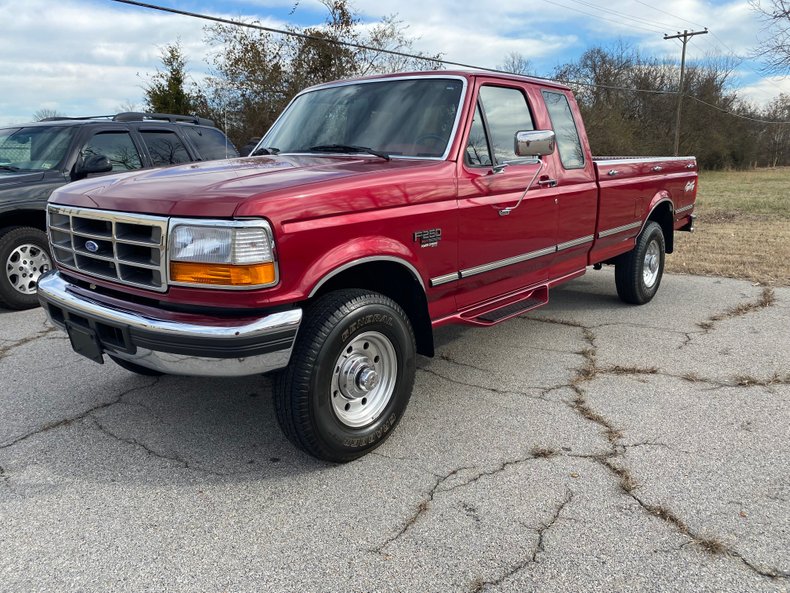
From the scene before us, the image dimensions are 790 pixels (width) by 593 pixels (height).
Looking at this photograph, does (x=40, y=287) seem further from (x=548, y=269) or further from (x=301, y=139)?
(x=548, y=269)

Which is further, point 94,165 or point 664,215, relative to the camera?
point 664,215

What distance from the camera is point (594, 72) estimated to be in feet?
152

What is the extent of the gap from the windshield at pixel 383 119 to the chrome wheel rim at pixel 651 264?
3468 millimetres

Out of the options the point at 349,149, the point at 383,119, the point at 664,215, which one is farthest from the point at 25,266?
the point at 664,215

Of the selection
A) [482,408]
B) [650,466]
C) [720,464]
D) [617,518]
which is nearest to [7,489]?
[482,408]

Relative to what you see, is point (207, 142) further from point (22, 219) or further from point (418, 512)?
A: point (418, 512)

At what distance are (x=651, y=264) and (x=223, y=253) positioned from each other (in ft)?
17.4

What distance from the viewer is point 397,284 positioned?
3.47 metres

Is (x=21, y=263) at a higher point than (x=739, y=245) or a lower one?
higher

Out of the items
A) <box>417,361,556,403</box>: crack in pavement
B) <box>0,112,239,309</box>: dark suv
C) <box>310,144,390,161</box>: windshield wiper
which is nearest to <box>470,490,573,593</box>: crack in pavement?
<box>417,361,556,403</box>: crack in pavement

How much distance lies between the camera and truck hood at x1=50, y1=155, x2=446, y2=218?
2.70m

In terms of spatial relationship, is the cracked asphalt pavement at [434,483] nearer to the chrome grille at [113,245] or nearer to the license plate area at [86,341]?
the license plate area at [86,341]

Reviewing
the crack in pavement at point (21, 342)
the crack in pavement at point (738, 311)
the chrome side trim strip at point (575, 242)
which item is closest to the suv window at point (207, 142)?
the crack in pavement at point (21, 342)

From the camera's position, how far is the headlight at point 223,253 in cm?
262
